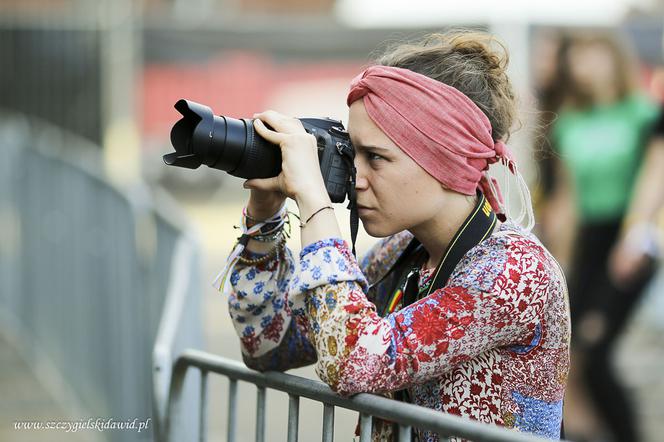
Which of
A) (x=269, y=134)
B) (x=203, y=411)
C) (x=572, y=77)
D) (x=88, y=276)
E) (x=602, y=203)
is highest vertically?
(x=572, y=77)

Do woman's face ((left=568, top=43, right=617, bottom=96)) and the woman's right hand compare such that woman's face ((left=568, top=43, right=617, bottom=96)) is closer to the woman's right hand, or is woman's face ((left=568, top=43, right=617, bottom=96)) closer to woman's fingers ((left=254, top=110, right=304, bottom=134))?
the woman's right hand

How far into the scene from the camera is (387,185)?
2312 mm

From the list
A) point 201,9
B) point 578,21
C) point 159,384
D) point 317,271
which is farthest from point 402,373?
point 201,9

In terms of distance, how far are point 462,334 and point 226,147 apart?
1.97 feet

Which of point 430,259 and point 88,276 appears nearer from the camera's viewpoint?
point 430,259

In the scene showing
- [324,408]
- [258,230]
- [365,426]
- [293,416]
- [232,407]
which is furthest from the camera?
[232,407]

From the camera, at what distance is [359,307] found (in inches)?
84.1

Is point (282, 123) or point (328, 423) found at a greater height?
point (282, 123)

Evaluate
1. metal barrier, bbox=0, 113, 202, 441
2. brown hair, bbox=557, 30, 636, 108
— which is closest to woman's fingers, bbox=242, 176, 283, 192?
metal barrier, bbox=0, 113, 202, 441

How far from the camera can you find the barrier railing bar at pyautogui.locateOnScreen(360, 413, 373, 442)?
7.24 ft

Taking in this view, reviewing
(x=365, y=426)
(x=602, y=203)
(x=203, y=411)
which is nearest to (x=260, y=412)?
(x=203, y=411)

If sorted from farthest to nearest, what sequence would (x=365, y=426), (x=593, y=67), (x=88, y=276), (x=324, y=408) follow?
(x=88, y=276), (x=593, y=67), (x=324, y=408), (x=365, y=426)

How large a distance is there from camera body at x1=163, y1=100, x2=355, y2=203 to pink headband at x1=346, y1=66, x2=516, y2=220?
105 mm

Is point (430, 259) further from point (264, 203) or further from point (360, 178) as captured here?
point (264, 203)
